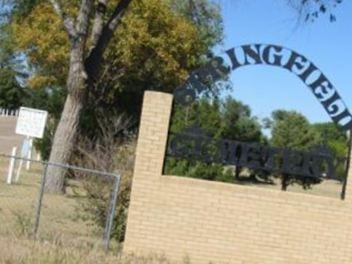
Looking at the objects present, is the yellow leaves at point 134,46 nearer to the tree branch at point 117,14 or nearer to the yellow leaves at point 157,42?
the yellow leaves at point 157,42

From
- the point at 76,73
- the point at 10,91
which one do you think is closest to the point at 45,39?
the point at 76,73

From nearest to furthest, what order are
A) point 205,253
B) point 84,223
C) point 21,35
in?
1. point 205,253
2. point 84,223
3. point 21,35

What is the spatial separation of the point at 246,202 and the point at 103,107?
2636 centimetres

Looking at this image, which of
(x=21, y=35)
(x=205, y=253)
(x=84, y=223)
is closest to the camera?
(x=205, y=253)

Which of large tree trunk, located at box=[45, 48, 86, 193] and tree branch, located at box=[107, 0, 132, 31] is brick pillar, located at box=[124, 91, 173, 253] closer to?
large tree trunk, located at box=[45, 48, 86, 193]

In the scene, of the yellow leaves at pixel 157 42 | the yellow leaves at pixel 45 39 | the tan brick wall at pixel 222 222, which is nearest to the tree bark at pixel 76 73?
the tan brick wall at pixel 222 222

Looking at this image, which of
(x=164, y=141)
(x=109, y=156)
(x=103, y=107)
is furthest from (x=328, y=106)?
(x=103, y=107)

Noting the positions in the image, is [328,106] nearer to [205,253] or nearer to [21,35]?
[205,253]

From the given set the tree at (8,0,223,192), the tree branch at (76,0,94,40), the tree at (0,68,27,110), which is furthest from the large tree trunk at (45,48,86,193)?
the tree at (0,68,27,110)

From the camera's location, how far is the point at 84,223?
1684 centimetres

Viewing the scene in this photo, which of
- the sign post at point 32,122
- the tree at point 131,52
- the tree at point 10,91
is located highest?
the tree at point 10,91

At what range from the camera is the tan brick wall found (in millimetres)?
13188

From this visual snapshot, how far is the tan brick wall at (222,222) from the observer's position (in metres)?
13.2

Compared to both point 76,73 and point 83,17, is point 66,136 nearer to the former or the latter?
point 76,73
